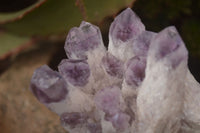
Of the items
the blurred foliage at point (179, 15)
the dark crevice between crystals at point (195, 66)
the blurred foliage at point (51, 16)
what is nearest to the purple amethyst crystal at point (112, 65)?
the blurred foliage at point (51, 16)

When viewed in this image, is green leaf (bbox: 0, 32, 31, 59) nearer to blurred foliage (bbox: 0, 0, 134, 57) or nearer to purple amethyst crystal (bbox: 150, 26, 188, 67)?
blurred foliage (bbox: 0, 0, 134, 57)

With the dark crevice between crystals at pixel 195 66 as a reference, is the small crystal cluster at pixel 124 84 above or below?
above

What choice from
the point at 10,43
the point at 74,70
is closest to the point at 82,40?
the point at 74,70

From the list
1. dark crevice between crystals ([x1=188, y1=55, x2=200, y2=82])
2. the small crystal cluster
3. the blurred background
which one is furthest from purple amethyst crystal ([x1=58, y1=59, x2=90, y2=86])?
dark crevice between crystals ([x1=188, y1=55, x2=200, y2=82])

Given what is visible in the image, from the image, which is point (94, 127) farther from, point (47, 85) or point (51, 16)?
point (51, 16)

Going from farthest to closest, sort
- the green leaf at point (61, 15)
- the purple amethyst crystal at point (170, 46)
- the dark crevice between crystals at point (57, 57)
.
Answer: the dark crevice between crystals at point (57, 57)
the green leaf at point (61, 15)
the purple amethyst crystal at point (170, 46)

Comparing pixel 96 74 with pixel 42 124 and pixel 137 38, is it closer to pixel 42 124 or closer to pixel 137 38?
pixel 137 38

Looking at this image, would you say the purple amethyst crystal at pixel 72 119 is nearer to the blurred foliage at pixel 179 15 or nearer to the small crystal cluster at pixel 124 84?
the small crystal cluster at pixel 124 84
